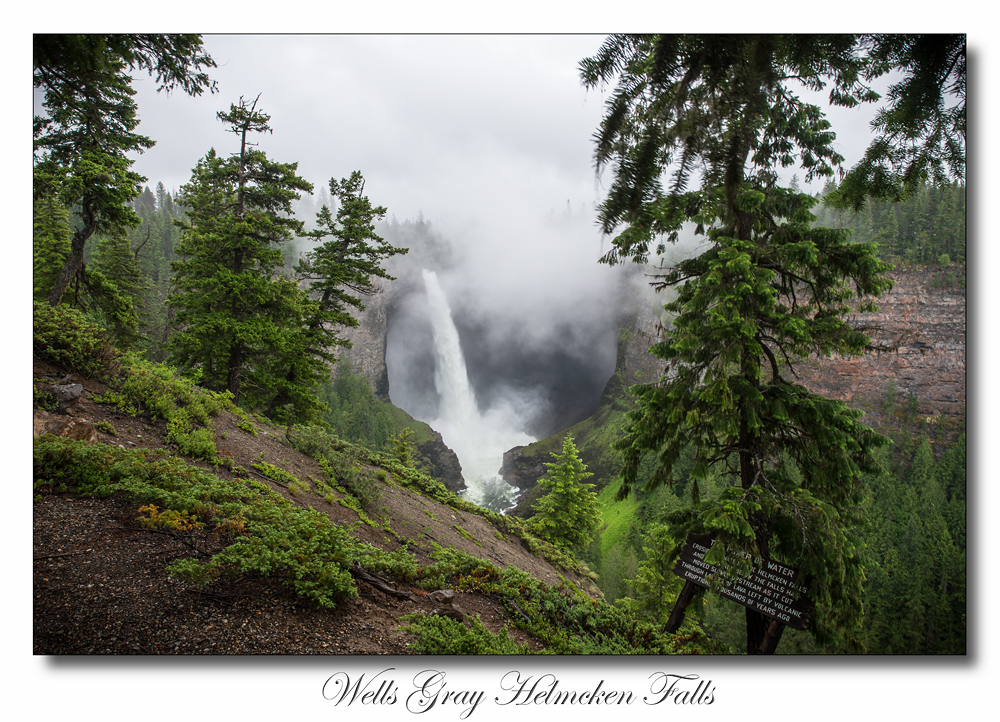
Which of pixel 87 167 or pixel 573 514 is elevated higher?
pixel 87 167

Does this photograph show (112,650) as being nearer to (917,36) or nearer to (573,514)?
(917,36)

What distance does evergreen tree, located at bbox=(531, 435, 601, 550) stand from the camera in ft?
45.0

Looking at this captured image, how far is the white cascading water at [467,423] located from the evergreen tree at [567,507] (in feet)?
40.3

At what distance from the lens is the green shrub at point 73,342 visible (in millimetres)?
5197

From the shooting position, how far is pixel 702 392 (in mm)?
3877

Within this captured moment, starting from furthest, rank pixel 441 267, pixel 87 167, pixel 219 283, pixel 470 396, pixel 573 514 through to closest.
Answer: pixel 470 396 → pixel 441 267 → pixel 573 514 → pixel 219 283 → pixel 87 167

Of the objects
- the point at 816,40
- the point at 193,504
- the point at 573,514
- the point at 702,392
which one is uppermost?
the point at 816,40

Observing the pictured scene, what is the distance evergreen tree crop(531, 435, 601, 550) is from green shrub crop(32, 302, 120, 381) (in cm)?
1120

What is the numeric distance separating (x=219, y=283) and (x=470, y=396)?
806 inches

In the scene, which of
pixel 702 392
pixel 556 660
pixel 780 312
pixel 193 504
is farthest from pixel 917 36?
pixel 193 504

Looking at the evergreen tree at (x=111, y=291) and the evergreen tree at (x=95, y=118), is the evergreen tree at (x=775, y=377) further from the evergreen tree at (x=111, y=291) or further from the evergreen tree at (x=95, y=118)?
the evergreen tree at (x=111, y=291)
